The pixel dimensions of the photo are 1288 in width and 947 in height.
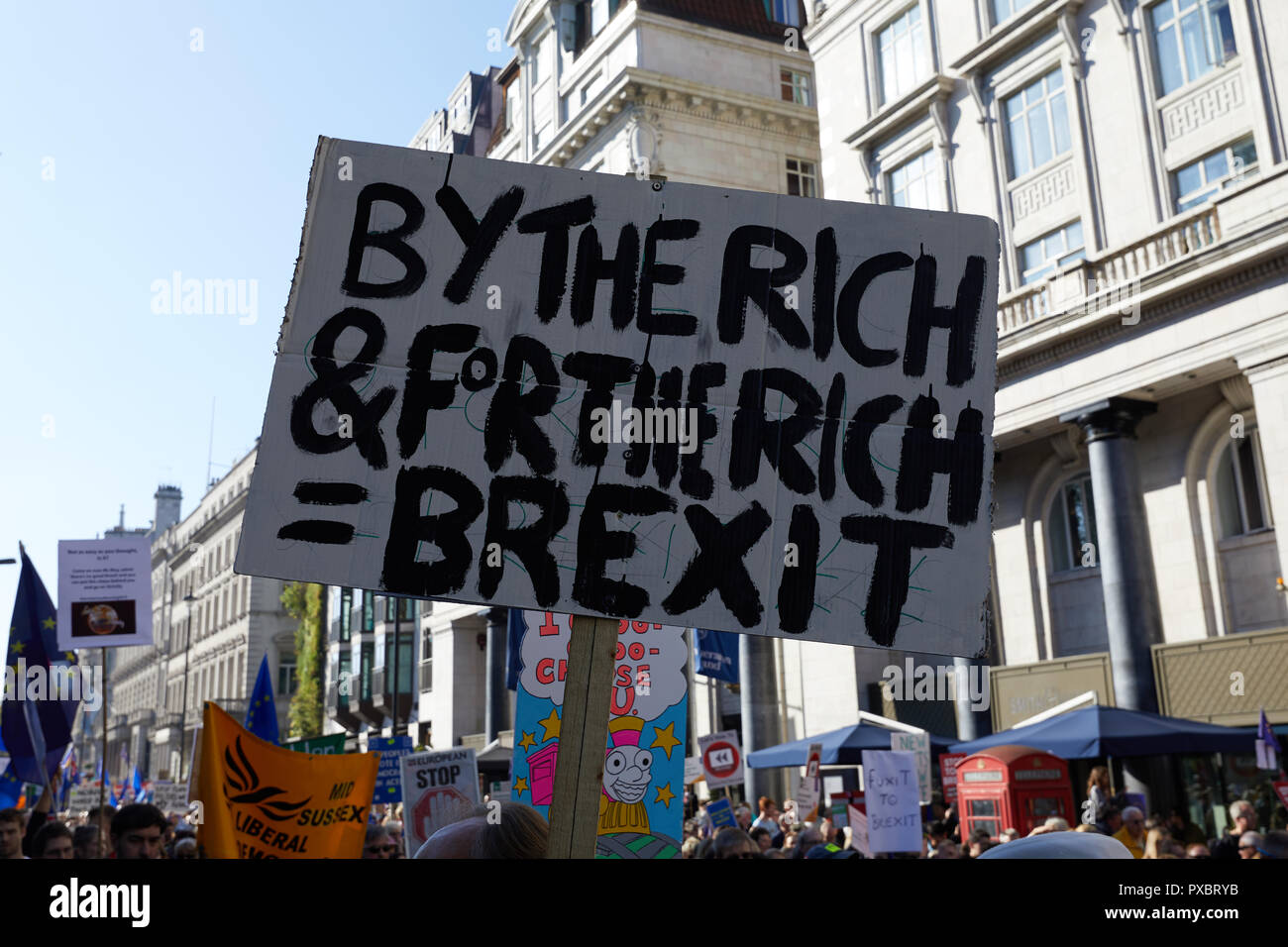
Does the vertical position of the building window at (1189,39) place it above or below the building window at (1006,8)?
below

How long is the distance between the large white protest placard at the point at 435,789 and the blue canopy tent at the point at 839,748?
921cm

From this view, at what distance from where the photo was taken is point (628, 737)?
6988 millimetres

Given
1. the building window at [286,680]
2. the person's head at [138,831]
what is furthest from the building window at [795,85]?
the building window at [286,680]

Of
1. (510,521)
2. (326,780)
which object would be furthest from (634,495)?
(326,780)

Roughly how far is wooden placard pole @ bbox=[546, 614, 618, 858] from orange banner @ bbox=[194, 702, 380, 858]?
5346mm

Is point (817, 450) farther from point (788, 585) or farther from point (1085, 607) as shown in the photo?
point (1085, 607)

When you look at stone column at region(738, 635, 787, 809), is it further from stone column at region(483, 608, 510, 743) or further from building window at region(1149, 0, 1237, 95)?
building window at region(1149, 0, 1237, 95)

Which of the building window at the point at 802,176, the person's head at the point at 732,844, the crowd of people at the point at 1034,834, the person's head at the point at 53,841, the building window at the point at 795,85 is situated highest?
the building window at the point at 795,85

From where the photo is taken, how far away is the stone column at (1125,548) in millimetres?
19875

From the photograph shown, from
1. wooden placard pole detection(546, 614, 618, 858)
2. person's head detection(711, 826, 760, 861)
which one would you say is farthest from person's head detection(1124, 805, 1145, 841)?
wooden placard pole detection(546, 614, 618, 858)

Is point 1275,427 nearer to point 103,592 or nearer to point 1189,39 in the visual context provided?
point 1189,39

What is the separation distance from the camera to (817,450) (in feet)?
11.5

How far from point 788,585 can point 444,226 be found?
150 centimetres

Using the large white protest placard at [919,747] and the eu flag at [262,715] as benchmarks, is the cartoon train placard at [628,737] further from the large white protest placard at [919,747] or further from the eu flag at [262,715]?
the large white protest placard at [919,747]
